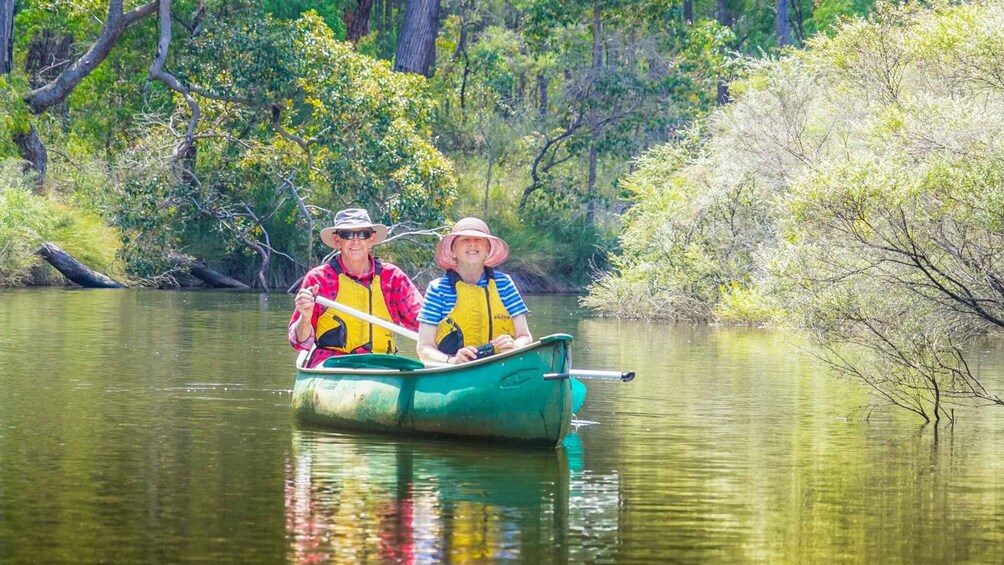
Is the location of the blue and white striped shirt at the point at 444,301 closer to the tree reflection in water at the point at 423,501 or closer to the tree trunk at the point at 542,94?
the tree reflection in water at the point at 423,501

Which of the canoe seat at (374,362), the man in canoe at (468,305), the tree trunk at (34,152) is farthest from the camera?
the tree trunk at (34,152)

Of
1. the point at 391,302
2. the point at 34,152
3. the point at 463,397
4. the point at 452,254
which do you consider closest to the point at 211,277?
the point at 34,152

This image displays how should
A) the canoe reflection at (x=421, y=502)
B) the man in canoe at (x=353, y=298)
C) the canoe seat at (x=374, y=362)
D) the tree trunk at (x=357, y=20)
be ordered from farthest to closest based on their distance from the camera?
the tree trunk at (x=357, y=20) → the man in canoe at (x=353, y=298) → the canoe seat at (x=374, y=362) → the canoe reflection at (x=421, y=502)

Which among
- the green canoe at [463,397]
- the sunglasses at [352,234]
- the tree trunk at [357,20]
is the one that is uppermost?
the tree trunk at [357,20]

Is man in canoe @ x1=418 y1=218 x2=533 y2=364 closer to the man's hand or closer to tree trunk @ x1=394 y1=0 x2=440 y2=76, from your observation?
the man's hand

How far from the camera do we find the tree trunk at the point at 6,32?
31.0 m

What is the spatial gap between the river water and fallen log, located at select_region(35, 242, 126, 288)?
52.8 ft

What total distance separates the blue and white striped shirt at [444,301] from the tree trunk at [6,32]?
2246cm

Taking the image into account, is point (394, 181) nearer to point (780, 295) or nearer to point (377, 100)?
point (377, 100)

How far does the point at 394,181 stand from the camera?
1173 inches

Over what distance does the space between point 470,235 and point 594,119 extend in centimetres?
3018

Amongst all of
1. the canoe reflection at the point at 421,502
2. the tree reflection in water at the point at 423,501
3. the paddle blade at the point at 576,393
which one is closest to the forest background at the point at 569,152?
the paddle blade at the point at 576,393

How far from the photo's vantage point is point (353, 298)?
38.2ft

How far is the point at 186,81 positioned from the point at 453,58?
13899 mm
